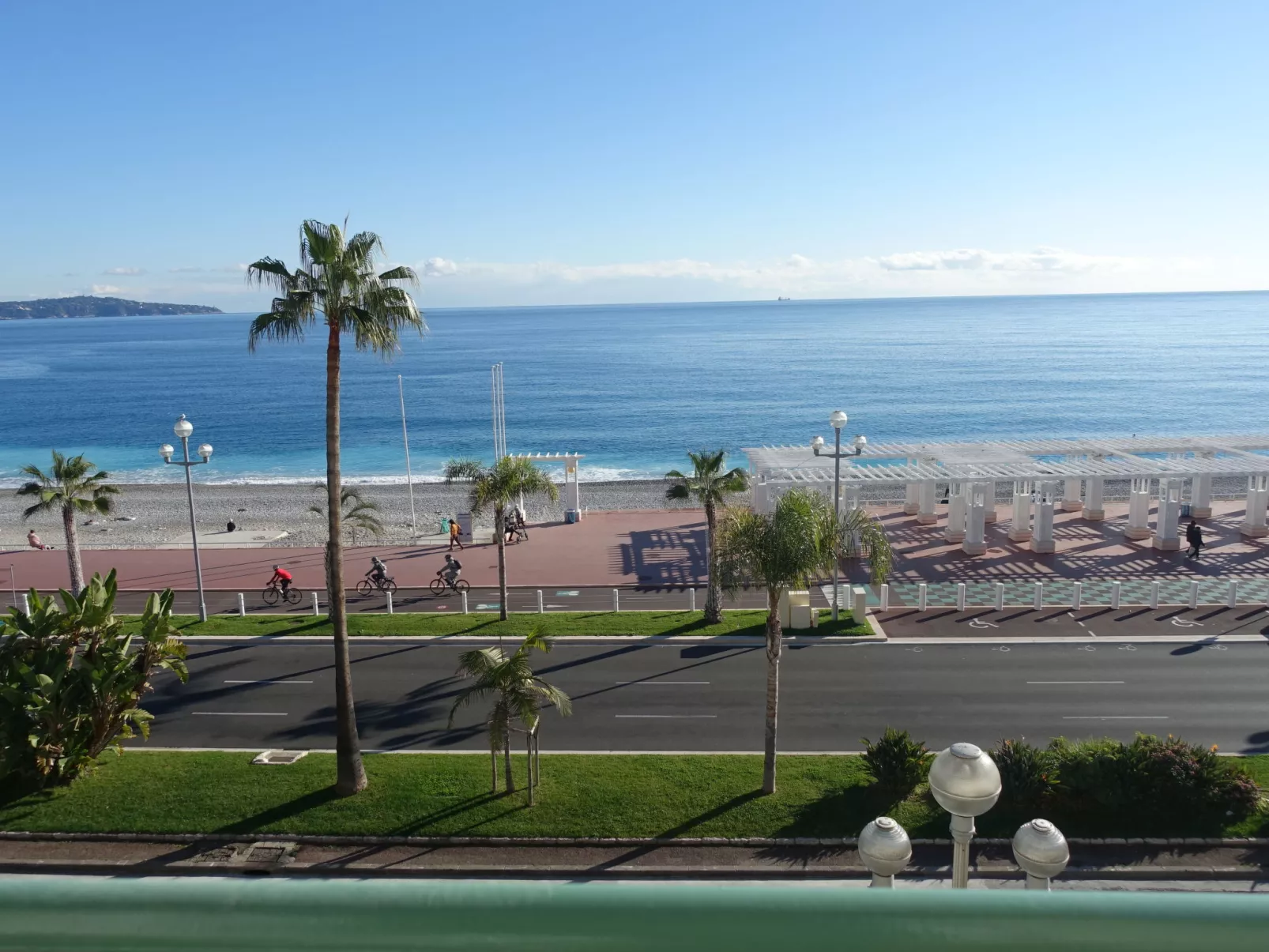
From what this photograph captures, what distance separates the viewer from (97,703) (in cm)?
1611

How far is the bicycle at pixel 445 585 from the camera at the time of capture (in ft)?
96.4

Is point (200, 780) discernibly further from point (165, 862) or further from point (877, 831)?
point (877, 831)

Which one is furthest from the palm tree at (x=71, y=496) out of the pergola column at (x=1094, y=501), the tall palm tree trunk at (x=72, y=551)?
the pergola column at (x=1094, y=501)

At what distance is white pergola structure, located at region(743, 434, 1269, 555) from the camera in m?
33.5

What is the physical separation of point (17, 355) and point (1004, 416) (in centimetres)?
18618

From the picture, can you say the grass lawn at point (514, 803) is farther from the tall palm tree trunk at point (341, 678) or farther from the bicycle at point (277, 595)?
the bicycle at point (277, 595)

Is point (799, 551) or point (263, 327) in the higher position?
point (263, 327)

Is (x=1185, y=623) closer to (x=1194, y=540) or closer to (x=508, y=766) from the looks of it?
(x=1194, y=540)

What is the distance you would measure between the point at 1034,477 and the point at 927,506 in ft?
15.2

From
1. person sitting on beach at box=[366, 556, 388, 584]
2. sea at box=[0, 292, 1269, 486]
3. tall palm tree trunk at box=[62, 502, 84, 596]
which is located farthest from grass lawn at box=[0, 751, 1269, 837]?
sea at box=[0, 292, 1269, 486]

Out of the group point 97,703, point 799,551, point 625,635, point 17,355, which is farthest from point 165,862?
point 17,355

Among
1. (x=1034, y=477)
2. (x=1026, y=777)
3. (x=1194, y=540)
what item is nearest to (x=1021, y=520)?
(x=1034, y=477)

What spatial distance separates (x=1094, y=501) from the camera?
37.5 meters

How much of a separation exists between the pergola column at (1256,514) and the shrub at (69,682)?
36.7m
